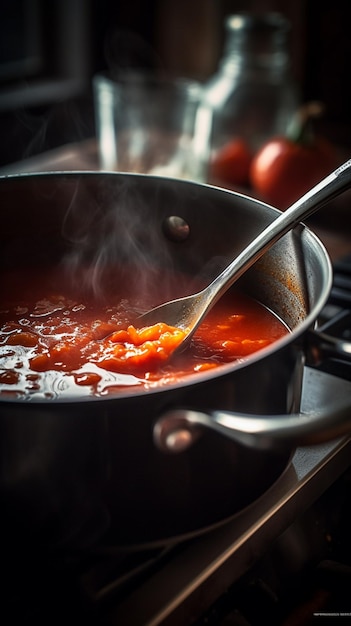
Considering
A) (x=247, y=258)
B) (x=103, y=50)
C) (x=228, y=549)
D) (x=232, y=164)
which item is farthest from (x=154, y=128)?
(x=228, y=549)

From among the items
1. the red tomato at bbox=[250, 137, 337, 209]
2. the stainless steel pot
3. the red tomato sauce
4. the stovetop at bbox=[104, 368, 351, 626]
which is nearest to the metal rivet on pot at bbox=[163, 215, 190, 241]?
the red tomato sauce

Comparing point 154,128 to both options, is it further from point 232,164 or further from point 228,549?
point 228,549

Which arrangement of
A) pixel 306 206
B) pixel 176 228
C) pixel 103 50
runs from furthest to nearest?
pixel 103 50, pixel 176 228, pixel 306 206

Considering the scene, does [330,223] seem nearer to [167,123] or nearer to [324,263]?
[167,123]

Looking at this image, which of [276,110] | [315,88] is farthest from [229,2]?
[276,110]

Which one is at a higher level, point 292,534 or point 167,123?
point 167,123

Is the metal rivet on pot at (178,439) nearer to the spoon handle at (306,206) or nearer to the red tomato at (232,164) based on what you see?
the spoon handle at (306,206)

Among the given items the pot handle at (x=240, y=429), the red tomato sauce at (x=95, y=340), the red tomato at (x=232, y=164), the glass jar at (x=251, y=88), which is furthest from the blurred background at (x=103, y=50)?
the pot handle at (x=240, y=429)
